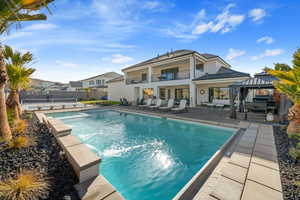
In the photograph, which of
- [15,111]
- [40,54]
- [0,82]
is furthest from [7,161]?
[40,54]

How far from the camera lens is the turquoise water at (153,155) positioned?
3092mm

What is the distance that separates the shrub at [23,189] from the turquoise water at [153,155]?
1.77 m

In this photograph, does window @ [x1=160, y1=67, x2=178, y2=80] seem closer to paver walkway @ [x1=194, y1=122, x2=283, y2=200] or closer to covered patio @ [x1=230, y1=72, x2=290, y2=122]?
covered patio @ [x1=230, y1=72, x2=290, y2=122]

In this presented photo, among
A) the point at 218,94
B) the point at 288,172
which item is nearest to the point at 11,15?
the point at 288,172

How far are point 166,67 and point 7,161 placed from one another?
59.3ft

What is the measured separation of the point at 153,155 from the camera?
454 cm

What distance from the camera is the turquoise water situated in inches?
122

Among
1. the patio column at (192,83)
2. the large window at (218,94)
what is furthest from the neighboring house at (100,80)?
the large window at (218,94)

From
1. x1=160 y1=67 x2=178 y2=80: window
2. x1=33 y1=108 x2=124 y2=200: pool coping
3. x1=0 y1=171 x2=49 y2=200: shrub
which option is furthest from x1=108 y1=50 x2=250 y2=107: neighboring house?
x1=0 y1=171 x2=49 y2=200: shrub

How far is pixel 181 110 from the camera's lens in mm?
10812

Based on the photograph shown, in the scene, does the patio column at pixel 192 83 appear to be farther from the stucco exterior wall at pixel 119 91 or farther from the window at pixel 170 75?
the stucco exterior wall at pixel 119 91

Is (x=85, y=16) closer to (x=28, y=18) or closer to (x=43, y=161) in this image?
(x=28, y=18)

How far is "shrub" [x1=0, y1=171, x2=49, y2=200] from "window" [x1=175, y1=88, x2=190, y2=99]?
1696cm

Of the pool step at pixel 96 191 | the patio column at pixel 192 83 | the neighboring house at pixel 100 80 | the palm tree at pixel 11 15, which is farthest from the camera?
the neighboring house at pixel 100 80
